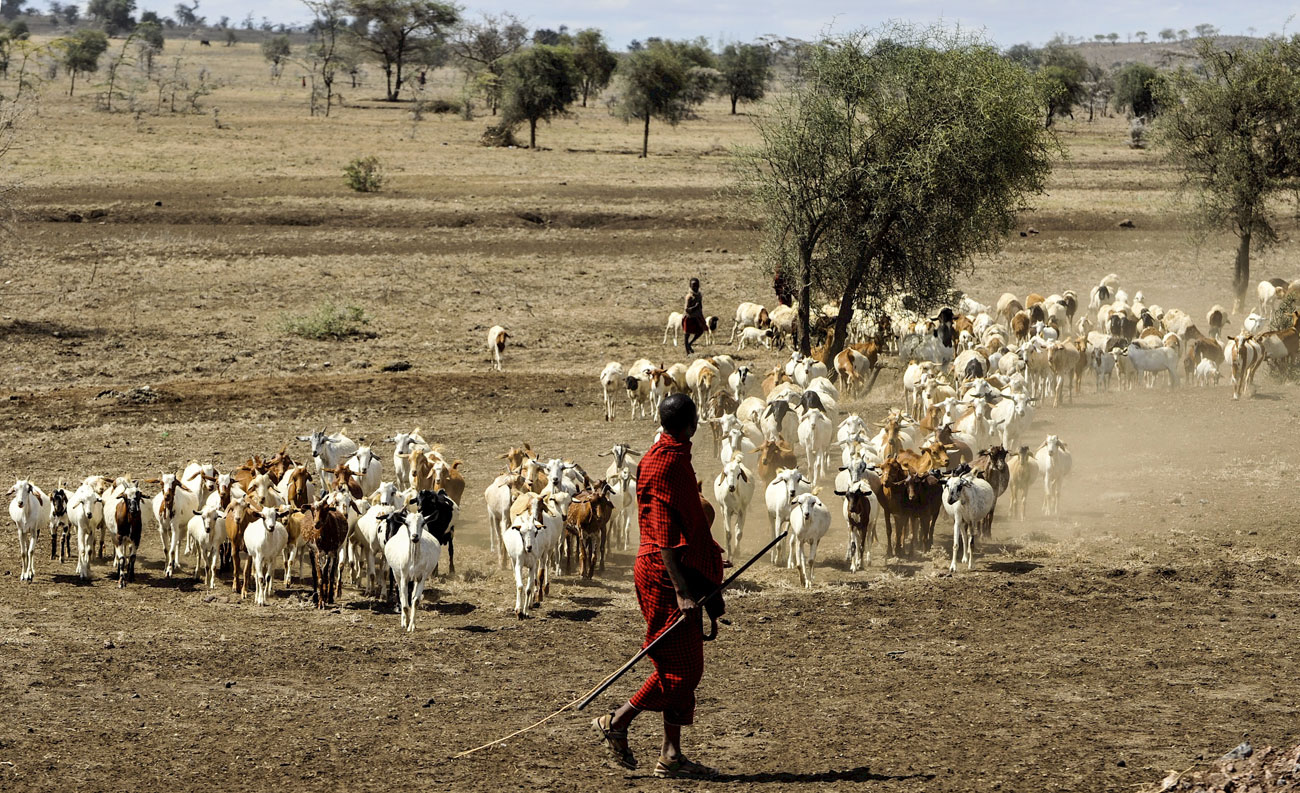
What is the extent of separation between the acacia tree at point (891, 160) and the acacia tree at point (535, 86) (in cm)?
3829

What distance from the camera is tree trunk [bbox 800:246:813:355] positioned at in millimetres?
23625

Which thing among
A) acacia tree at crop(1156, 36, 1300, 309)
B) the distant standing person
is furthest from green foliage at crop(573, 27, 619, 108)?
the distant standing person

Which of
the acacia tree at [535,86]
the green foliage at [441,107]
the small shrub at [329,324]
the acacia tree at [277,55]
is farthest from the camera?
the acacia tree at [277,55]

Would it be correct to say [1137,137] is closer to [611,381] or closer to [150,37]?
[611,381]

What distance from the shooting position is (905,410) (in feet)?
73.6

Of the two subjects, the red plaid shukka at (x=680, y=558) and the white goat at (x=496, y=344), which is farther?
the white goat at (x=496, y=344)

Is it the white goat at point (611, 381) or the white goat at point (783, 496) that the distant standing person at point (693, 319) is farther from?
the white goat at point (783, 496)

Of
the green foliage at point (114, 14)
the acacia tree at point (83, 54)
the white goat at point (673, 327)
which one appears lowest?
the white goat at point (673, 327)

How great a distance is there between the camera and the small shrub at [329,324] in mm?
26672

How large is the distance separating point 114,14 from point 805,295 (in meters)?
140

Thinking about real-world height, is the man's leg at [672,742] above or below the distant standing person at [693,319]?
below

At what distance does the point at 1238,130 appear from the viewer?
30.1 meters

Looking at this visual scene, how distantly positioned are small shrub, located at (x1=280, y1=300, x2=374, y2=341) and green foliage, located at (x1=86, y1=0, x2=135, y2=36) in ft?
403

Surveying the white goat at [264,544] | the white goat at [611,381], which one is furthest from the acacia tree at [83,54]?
the white goat at [264,544]
